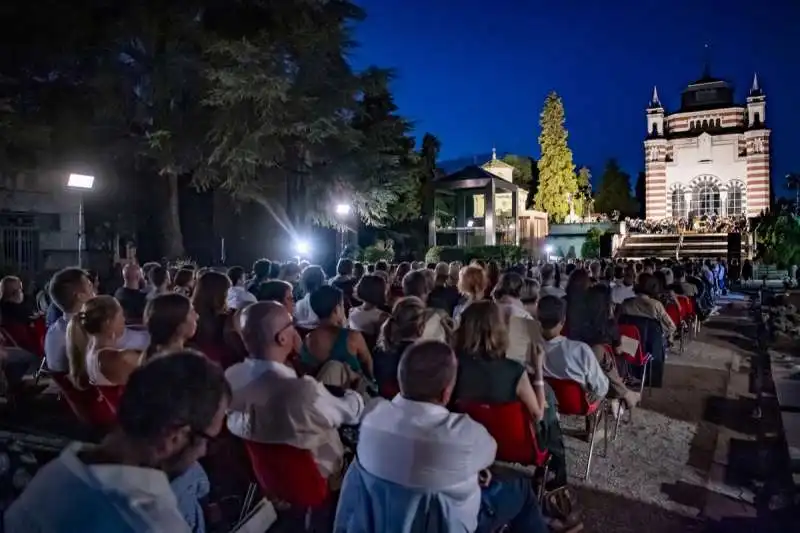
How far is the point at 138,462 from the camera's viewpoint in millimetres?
1623

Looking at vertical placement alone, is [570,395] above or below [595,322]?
below

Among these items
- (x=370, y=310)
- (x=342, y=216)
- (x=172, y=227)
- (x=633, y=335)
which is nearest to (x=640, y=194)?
(x=342, y=216)

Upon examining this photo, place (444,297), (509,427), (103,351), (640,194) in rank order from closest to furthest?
(509,427)
(103,351)
(444,297)
(640,194)

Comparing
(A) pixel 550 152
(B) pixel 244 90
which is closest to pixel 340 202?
(B) pixel 244 90

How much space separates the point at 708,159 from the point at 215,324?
46.1 meters

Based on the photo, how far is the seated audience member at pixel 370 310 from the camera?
5.54 meters

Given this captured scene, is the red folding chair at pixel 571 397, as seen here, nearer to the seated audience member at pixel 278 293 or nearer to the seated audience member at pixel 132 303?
the seated audience member at pixel 278 293

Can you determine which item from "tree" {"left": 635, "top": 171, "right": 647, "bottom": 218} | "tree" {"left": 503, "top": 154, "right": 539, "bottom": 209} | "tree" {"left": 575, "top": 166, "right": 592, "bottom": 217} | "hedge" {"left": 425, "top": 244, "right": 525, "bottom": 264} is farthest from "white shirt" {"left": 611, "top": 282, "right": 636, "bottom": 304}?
"tree" {"left": 635, "top": 171, "right": 647, "bottom": 218}

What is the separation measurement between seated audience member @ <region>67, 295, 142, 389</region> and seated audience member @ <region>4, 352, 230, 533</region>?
216 centimetres

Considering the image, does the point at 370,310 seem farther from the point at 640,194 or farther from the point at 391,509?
the point at 640,194

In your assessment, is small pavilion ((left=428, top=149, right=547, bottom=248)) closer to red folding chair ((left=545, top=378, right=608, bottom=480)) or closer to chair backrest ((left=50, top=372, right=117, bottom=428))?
red folding chair ((left=545, top=378, right=608, bottom=480))

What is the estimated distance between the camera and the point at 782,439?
19.2 ft

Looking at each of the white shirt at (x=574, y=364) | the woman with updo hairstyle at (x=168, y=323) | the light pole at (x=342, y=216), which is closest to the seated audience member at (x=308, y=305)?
the woman with updo hairstyle at (x=168, y=323)

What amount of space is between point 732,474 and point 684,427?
1.32 metres
